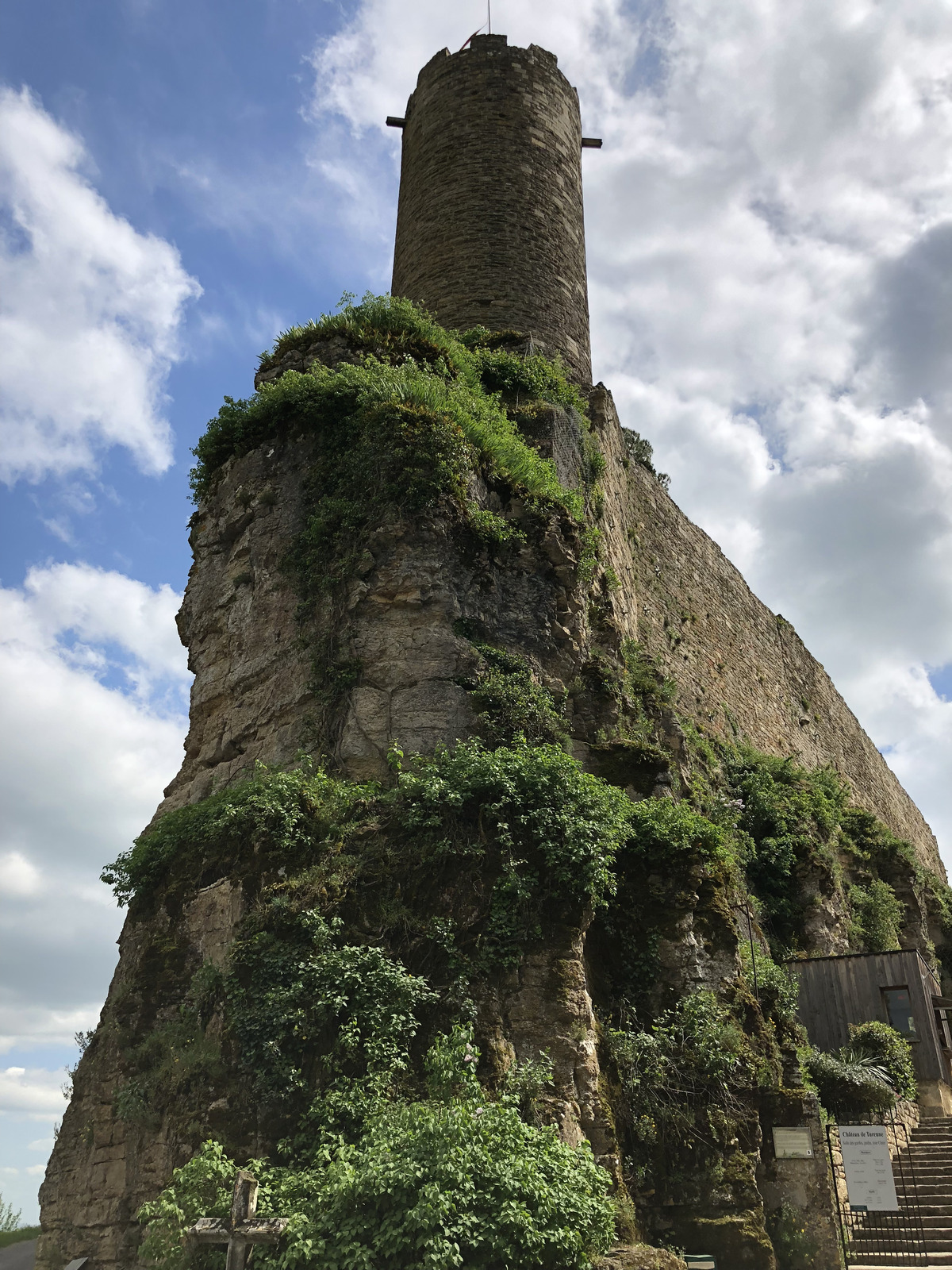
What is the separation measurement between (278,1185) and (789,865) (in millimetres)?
10699

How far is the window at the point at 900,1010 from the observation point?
13.5 metres

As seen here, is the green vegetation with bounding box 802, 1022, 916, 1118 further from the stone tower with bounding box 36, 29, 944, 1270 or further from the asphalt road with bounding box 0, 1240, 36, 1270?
the asphalt road with bounding box 0, 1240, 36, 1270

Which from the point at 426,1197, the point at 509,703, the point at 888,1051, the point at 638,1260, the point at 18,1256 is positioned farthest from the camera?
the point at 18,1256

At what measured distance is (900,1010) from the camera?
13.6 meters

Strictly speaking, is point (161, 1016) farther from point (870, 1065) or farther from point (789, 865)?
point (789, 865)

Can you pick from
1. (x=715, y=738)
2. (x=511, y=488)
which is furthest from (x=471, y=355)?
(x=715, y=738)

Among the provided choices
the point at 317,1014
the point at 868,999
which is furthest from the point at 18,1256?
the point at 868,999

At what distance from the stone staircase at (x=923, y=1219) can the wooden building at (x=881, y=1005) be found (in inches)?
46.6

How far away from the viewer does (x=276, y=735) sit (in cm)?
1061

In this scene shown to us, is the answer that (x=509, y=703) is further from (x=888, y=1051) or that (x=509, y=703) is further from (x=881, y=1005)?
(x=881, y=1005)

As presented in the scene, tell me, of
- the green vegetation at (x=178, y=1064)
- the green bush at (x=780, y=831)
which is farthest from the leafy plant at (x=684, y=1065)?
the green bush at (x=780, y=831)

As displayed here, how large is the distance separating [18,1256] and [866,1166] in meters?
12.9

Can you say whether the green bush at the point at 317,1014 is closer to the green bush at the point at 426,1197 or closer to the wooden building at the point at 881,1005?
the green bush at the point at 426,1197

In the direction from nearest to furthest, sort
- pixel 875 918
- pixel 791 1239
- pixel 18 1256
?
pixel 791 1239 < pixel 18 1256 < pixel 875 918
